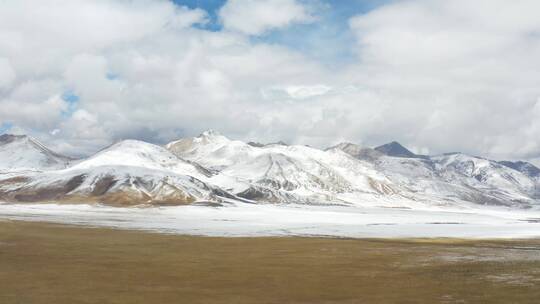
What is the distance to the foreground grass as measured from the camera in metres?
36.4

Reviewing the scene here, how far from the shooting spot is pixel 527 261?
57.2m

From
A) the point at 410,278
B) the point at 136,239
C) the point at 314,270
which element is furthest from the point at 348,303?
the point at 136,239

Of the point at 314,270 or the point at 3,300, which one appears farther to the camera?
the point at 314,270

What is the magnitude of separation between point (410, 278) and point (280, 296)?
529 inches

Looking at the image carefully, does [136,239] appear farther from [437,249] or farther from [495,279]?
[495,279]

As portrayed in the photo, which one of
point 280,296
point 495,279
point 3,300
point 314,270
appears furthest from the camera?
point 314,270

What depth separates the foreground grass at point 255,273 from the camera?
36406 millimetres

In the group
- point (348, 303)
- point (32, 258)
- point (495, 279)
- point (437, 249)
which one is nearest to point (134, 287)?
point (348, 303)

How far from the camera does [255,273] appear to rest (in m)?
47.5

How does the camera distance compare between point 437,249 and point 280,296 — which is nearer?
point 280,296

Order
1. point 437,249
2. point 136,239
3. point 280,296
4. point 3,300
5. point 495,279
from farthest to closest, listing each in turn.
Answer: point 136,239, point 437,249, point 495,279, point 280,296, point 3,300

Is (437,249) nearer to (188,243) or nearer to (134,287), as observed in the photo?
(188,243)

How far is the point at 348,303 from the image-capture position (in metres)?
34.9

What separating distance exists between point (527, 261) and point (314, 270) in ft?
75.8
